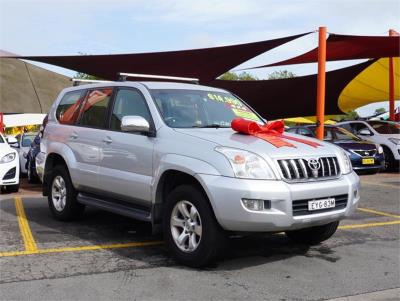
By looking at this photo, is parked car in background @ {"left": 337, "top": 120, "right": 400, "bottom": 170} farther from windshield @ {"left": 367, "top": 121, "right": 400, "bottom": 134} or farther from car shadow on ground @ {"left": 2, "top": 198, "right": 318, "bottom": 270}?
car shadow on ground @ {"left": 2, "top": 198, "right": 318, "bottom": 270}

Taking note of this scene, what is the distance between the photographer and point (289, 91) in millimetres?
21094

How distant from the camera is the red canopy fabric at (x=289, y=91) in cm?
2008

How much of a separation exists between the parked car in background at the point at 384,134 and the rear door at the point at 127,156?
1151 cm

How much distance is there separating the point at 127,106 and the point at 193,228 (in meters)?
1.94

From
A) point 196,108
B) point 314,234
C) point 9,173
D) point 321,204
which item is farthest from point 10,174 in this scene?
point 321,204

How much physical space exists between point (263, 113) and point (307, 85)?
366 cm

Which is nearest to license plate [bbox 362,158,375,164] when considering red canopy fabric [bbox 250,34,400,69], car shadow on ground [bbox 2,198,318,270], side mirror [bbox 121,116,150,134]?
red canopy fabric [bbox 250,34,400,69]

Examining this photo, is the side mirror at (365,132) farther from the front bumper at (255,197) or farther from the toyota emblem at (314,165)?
the front bumper at (255,197)

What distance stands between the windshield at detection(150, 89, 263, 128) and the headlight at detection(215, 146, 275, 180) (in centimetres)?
106

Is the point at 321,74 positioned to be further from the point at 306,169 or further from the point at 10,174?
the point at 306,169

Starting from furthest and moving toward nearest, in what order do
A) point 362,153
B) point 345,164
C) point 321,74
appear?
point 362,153, point 321,74, point 345,164

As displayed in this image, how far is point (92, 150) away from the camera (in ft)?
21.1

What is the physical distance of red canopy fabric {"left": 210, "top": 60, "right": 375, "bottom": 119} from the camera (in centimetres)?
2008

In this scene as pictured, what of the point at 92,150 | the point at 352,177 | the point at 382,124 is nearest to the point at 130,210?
the point at 92,150
